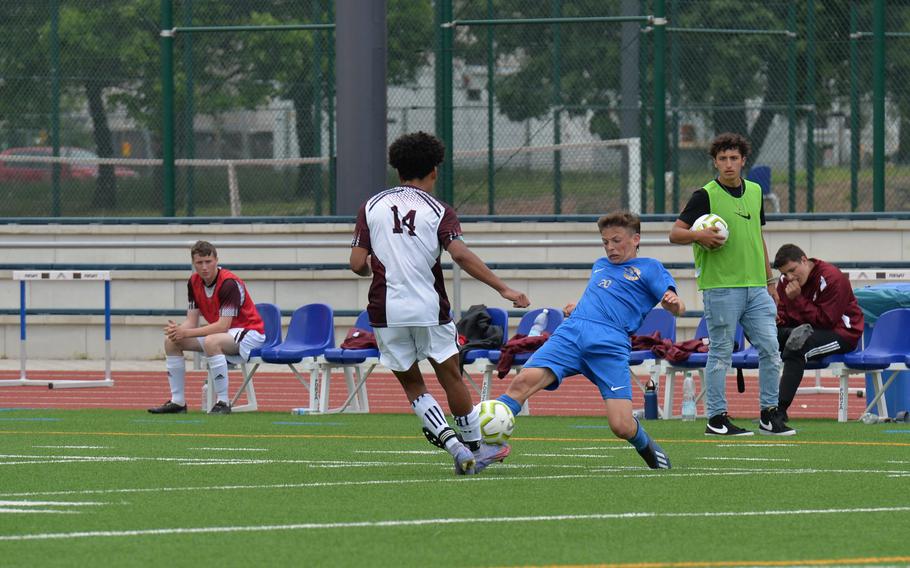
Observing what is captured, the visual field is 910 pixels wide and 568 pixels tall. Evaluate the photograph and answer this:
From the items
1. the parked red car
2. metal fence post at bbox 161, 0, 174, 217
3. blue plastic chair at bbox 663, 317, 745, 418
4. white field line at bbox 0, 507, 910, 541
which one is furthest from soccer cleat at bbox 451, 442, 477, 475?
the parked red car

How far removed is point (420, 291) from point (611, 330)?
3.40ft

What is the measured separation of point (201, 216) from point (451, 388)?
13.7 metres

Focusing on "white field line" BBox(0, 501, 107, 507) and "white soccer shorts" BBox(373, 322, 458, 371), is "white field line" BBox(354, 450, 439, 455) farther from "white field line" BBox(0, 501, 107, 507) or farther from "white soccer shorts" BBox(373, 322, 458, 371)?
"white field line" BBox(0, 501, 107, 507)

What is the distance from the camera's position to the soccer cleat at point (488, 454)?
9461 millimetres

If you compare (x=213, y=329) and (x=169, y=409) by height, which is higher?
(x=213, y=329)

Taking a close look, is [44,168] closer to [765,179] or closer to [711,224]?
[765,179]

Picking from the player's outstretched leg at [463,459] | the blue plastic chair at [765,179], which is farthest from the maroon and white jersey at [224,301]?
the blue plastic chair at [765,179]

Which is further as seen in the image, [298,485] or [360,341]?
[360,341]

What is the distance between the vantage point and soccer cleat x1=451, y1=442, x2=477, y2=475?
367 inches

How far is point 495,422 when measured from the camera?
948 centimetres

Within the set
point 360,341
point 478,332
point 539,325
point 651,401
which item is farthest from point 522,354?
point 360,341

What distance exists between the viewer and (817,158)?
2314cm

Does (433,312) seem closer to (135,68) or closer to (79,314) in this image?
(79,314)

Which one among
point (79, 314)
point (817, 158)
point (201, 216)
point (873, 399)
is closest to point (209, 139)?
point (201, 216)
